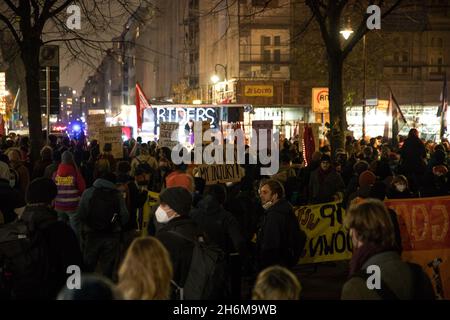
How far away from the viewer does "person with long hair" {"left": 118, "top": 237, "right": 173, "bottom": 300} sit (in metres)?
4.31

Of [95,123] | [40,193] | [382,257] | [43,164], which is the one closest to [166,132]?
[95,123]

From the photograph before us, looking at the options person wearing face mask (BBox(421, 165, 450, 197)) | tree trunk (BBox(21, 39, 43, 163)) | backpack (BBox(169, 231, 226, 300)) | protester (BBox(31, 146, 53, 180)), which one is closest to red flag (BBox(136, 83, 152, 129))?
tree trunk (BBox(21, 39, 43, 163))

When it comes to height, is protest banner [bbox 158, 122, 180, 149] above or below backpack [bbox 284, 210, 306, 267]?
above

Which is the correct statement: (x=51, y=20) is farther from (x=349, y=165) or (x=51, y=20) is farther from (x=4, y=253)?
(x=4, y=253)

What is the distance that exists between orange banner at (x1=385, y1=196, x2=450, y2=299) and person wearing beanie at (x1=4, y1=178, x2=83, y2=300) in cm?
502

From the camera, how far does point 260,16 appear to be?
52500 mm

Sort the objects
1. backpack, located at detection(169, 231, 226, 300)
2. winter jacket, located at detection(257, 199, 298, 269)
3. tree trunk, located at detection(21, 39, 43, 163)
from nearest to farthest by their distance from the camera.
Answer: backpack, located at detection(169, 231, 226, 300) < winter jacket, located at detection(257, 199, 298, 269) < tree trunk, located at detection(21, 39, 43, 163)

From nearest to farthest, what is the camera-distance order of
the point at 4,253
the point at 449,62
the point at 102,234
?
1. the point at 4,253
2. the point at 102,234
3. the point at 449,62

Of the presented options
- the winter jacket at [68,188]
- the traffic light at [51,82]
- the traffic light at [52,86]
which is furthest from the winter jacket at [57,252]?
the traffic light at [52,86]

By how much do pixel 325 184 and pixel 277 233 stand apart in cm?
623

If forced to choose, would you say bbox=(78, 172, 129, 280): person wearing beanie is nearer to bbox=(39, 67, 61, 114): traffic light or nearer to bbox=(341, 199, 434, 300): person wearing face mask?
bbox=(341, 199, 434, 300): person wearing face mask

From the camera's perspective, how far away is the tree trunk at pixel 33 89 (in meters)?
19.9
